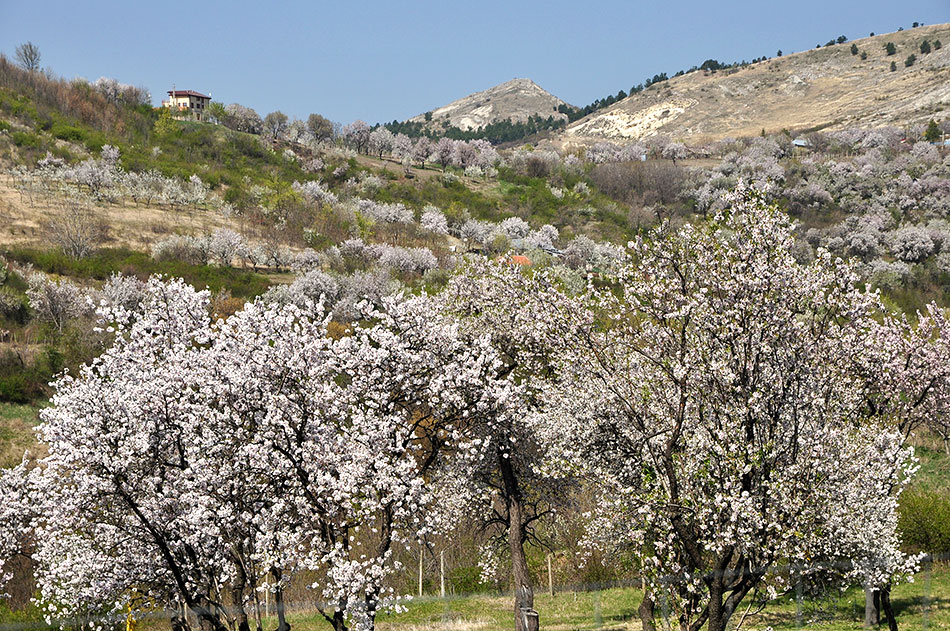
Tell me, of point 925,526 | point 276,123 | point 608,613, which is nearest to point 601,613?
point 608,613

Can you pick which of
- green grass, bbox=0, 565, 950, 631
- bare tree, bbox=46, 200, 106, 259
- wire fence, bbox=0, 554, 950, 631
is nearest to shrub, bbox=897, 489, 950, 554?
wire fence, bbox=0, 554, 950, 631

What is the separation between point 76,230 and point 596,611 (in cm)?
7037

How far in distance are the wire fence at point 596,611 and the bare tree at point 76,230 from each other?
57.3 metres

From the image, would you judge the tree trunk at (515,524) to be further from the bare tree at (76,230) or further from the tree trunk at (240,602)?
the bare tree at (76,230)

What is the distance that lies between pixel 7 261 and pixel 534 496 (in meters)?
63.5

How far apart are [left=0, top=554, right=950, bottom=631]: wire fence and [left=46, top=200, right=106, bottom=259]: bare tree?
2256 inches

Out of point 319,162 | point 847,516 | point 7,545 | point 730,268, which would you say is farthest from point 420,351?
point 319,162

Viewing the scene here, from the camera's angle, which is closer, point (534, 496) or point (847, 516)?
point (847, 516)

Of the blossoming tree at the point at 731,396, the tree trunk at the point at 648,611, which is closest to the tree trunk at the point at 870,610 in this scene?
the tree trunk at the point at 648,611

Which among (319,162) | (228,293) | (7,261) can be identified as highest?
(319,162)

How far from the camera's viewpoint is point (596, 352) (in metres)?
13.4

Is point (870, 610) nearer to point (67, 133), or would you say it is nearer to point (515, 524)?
point (515, 524)

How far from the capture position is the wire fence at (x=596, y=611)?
21.5 m

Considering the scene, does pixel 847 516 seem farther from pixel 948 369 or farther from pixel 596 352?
pixel 948 369
